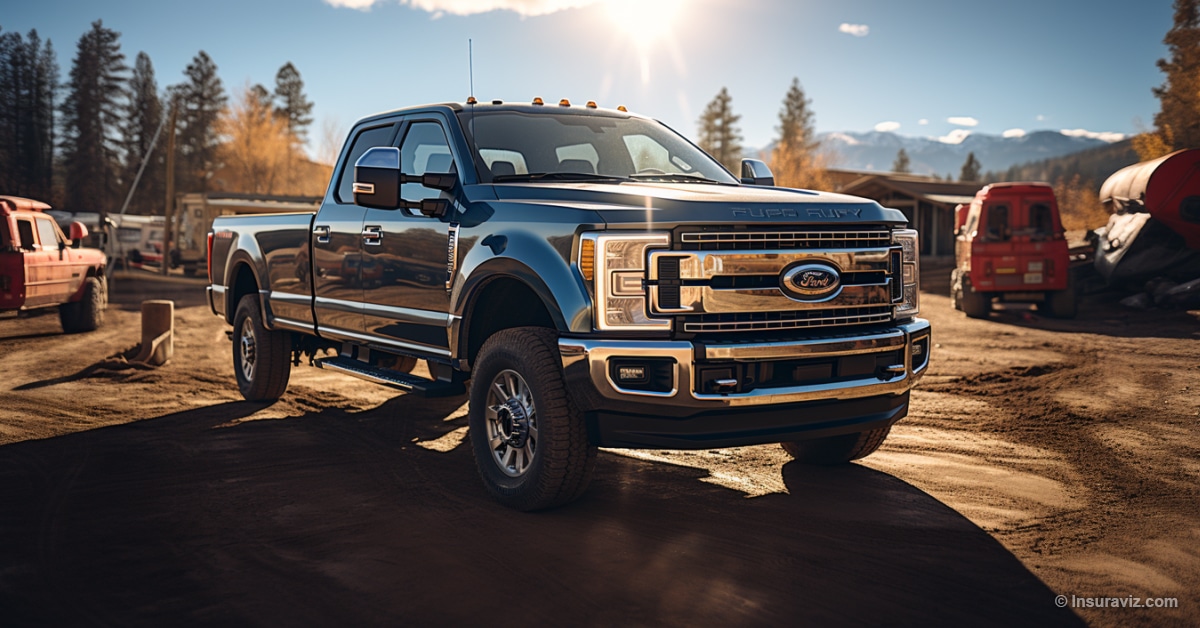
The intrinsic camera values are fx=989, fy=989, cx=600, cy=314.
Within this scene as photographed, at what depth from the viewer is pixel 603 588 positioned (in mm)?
3830

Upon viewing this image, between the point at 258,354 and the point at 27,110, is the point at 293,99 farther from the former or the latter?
the point at 258,354

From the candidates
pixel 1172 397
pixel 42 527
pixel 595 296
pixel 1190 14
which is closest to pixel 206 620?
pixel 42 527

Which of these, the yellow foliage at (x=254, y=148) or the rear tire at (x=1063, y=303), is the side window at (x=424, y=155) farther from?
the yellow foliage at (x=254, y=148)

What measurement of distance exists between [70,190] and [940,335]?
86.8 metres

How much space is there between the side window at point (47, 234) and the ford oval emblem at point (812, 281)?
13430mm

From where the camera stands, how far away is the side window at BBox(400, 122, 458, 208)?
602 centimetres

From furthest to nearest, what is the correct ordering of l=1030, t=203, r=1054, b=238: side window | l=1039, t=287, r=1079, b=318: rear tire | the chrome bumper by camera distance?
1. l=1030, t=203, r=1054, b=238: side window
2. l=1039, t=287, r=1079, b=318: rear tire
3. the chrome bumper

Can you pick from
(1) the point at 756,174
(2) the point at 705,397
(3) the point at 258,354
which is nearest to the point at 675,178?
(1) the point at 756,174

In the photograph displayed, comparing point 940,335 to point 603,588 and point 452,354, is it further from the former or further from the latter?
point 603,588

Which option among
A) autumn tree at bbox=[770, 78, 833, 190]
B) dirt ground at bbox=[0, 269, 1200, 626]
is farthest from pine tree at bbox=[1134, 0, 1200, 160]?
dirt ground at bbox=[0, 269, 1200, 626]

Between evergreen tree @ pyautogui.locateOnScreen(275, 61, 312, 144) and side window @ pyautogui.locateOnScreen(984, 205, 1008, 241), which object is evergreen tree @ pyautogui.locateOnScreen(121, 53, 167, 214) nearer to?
evergreen tree @ pyautogui.locateOnScreen(275, 61, 312, 144)

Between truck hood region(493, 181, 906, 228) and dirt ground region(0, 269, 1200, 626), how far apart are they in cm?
145

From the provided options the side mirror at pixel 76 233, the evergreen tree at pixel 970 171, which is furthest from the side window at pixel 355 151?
the evergreen tree at pixel 970 171

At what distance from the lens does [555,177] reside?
5.73 meters
